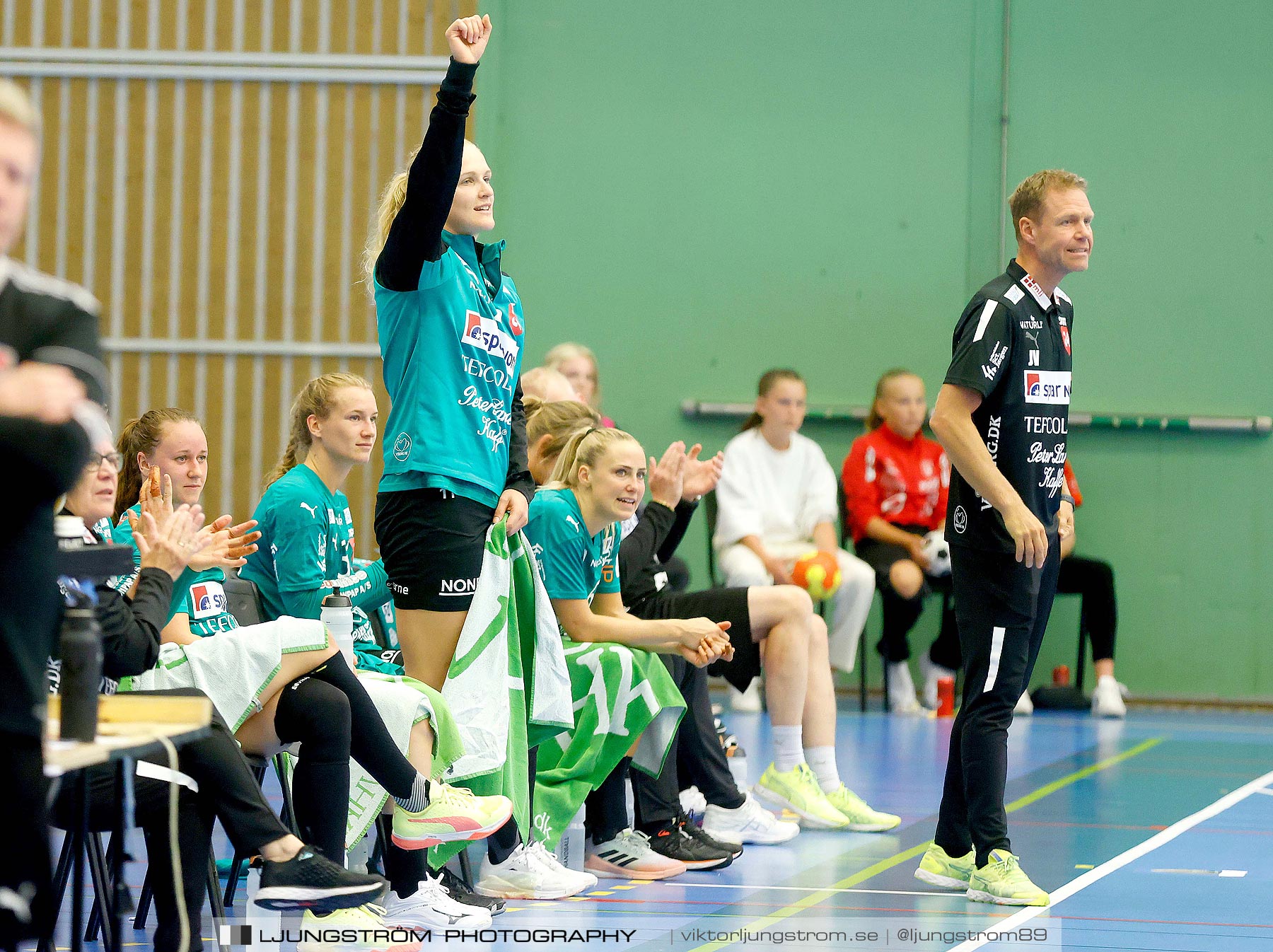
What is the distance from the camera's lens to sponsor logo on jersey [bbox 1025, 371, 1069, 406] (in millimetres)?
3652

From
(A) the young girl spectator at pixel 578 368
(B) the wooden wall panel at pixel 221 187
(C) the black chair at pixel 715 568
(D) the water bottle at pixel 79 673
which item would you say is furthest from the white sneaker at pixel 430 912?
(B) the wooden wall panel at pixel 221 187

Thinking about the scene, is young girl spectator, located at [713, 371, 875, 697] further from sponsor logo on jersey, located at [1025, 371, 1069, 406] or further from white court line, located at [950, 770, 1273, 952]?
sponsor logo on jersey, located at [1025, 371, 1069, 406]

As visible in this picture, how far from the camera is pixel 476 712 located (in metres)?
3.37

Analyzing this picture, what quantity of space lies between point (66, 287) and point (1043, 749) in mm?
5061

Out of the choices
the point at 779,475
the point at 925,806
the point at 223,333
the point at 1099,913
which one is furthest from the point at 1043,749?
the point at 223,333

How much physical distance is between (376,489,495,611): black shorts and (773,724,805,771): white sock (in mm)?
1505

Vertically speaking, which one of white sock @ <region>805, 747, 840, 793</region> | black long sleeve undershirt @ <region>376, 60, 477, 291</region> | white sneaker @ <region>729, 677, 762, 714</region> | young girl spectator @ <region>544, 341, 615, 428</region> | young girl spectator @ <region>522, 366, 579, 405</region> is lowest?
white sneaker @ <region>729, 677, 762, 714</region>

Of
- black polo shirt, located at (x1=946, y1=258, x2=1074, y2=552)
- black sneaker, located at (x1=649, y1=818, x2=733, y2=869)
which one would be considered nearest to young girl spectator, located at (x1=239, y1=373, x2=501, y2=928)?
black sneaker, located at (x1=649, y1=818, x2=733, y2=869)

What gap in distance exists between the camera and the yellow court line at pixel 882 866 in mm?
3303

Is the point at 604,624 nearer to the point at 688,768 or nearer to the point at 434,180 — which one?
the point at 688,768

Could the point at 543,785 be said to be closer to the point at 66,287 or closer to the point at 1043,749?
the point at 66,287

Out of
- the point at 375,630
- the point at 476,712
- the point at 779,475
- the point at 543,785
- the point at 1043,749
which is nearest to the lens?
the point at 476,712

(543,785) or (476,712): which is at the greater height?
(476,712)

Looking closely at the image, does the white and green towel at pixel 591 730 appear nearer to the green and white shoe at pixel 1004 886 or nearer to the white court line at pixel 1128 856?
the green and white shoe at pixel 1004 886
